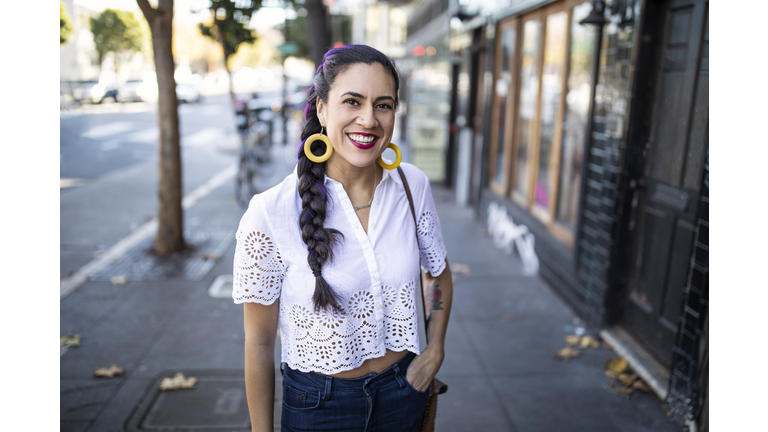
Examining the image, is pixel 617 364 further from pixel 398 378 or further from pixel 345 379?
pixel 345 379

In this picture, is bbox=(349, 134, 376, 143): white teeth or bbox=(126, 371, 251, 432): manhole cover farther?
bbox=(126, 371, 251, 432): manhole cover

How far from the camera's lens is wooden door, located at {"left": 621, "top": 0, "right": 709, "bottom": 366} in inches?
148

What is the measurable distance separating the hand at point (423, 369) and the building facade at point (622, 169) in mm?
2047

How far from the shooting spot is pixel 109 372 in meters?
4.09

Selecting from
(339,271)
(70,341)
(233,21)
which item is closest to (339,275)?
(339,271)

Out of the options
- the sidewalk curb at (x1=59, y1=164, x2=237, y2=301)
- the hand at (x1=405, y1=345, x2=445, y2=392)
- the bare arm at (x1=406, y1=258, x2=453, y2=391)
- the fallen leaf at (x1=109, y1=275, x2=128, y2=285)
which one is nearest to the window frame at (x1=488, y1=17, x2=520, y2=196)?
the sidewalk curb at (x1=59, y1=164, x2=237, y2=301)

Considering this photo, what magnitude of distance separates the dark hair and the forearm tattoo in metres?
0.50

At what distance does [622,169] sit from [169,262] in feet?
15.8

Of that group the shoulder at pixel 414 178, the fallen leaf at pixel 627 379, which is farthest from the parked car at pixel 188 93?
the shoulder at pixel 414 178

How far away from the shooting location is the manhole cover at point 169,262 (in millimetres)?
6137

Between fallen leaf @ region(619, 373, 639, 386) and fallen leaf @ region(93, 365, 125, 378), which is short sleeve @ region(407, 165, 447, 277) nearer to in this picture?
fallen leaf @ region(619, 373, 639, 386)

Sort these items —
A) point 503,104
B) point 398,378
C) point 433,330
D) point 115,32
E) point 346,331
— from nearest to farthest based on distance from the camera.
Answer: point 346,331 < point 398,378 < point 433,330 < point 503,104 < point 115,32

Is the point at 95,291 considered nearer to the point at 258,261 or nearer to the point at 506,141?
the point at 258,261

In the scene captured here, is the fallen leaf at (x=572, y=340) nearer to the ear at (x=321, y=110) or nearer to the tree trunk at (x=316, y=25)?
the ear at (x=321, y=110)
